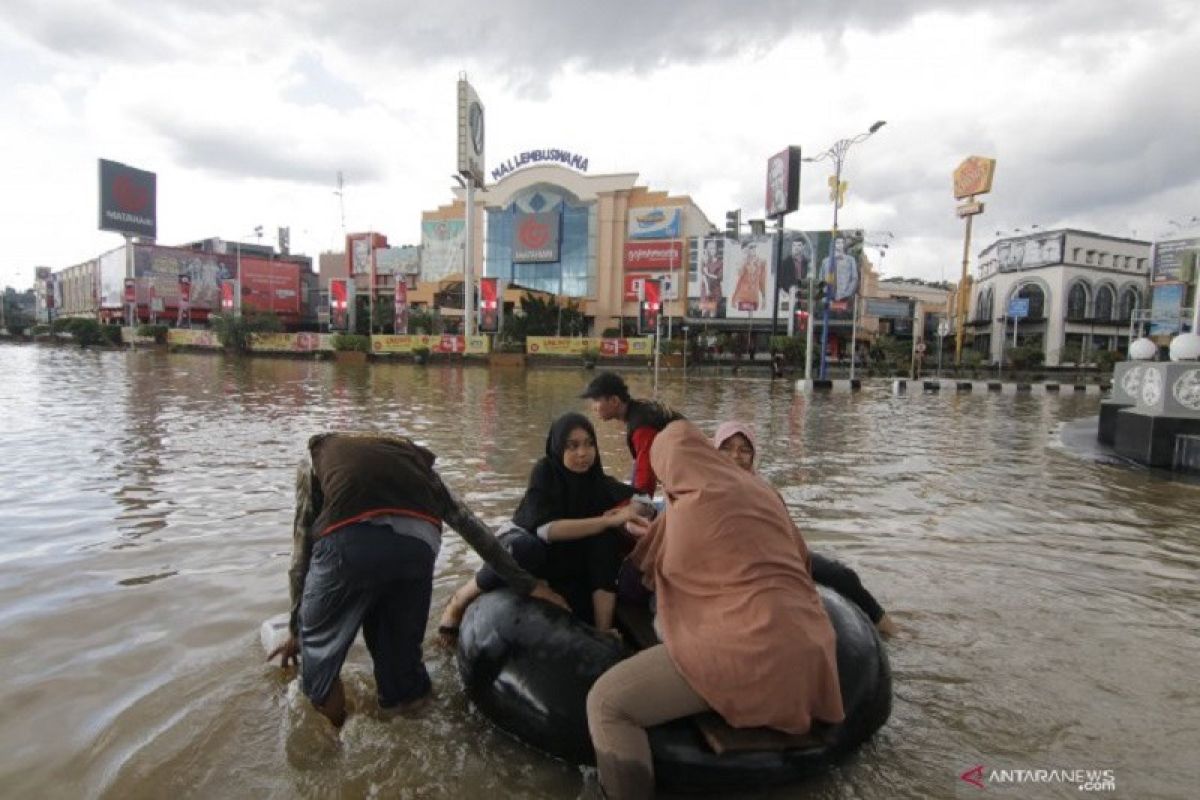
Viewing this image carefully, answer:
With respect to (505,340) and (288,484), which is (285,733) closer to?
(288,484)

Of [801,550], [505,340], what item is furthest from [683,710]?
[505,340]


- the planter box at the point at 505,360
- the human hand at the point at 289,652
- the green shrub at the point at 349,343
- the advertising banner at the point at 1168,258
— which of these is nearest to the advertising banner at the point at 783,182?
the planter box at the point at 505,360

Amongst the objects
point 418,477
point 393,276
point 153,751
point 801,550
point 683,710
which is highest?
point 393,276

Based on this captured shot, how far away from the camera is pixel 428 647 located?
400 centimetres

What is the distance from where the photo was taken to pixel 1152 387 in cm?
1046

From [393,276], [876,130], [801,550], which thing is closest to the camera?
[801,550]

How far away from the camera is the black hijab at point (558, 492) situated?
3.57 m

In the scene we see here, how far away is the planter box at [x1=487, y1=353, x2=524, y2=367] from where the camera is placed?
130 feet

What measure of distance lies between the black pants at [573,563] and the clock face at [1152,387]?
10.4 m

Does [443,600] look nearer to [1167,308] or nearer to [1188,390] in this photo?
[1188,390]

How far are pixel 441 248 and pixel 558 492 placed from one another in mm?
58187

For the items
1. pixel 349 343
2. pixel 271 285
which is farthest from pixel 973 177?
pixel 271 285

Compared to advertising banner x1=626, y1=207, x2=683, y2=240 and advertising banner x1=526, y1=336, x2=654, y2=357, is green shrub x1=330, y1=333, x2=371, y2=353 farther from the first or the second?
advertising banner x1=626, y1=207, x2=683, y2=240

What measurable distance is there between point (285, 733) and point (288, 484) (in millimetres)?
5153
